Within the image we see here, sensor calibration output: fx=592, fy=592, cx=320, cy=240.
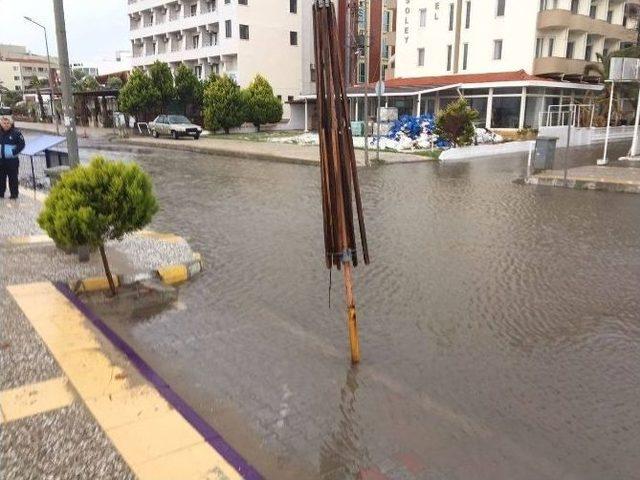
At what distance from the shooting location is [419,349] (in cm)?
518

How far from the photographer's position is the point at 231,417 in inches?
158

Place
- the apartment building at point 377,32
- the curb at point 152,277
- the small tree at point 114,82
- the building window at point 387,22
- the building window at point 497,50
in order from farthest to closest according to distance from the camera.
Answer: the small tree at point 114,82 → the building window at point 387,22 → the apartment building at point 377,32 → the building window at point 497,50 → the curb at point 152,277

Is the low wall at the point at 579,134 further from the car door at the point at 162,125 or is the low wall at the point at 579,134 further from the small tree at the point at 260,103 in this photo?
the car door at the point at 162,125

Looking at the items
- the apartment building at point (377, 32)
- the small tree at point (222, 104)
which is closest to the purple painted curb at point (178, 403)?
the small tree at point (222, 104)

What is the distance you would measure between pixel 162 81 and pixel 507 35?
72.5 feet

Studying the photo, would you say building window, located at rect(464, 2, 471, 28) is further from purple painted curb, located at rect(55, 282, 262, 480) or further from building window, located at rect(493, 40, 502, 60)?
purple painted curb, located at rect(55, 282, 262, 480)

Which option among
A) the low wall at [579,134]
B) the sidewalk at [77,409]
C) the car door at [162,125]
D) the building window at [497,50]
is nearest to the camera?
the sidewalk at [77,409]

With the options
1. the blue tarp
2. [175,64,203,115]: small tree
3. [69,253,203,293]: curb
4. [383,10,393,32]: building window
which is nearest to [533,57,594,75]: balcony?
[383,10,393,32]: building window

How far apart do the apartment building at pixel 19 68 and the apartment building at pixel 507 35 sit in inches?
4196

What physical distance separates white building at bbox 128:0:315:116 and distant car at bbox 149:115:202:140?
1616cm

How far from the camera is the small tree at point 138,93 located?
126ft

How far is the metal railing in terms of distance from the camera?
1308 inches

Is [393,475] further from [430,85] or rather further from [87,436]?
[430,85]

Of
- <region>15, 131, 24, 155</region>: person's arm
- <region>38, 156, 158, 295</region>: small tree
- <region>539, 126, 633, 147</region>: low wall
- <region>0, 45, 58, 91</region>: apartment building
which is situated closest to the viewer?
<region>38, 156, 158, 295</region>: small tree
